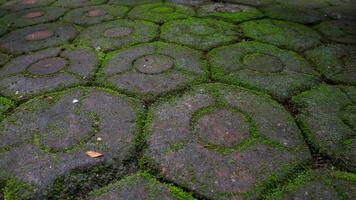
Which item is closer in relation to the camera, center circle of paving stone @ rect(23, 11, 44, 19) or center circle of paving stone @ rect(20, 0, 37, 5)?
center circle of paving stone @ rect(23, 11, 44, 19)

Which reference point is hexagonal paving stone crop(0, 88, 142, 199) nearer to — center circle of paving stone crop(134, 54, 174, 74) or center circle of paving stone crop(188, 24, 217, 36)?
center circle of paving stone crop(134, 54, 174, 74)

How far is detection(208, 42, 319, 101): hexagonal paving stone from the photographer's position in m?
1.91

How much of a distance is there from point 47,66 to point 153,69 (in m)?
0.71

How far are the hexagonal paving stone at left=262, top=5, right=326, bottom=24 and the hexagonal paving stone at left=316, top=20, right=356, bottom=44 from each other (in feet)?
0.42

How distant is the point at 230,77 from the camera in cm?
198

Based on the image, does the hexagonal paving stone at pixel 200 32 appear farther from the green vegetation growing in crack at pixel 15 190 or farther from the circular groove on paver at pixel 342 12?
the green vegetation growing in crack at pixel 15 190

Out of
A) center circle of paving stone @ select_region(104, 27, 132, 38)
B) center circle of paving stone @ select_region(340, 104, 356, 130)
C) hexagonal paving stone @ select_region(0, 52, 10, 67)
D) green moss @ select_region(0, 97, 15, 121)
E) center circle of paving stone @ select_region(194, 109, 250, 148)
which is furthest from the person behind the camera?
center circle of paving stone @ select_region(104, 27, 132, 38)

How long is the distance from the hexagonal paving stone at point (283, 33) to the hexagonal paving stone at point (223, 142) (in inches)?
33.6

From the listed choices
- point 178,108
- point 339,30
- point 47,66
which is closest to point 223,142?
point 178,108

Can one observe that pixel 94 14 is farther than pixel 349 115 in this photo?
Yes

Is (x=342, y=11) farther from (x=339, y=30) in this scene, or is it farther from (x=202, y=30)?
(x=202, y=30)

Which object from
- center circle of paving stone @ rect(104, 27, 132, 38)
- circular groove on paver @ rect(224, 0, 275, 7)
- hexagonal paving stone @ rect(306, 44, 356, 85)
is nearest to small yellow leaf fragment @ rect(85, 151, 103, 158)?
center circle of paving stone @ rect(104, 27, 132, 38)

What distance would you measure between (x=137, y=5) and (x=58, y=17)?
2.59ft

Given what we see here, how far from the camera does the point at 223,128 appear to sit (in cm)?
157
